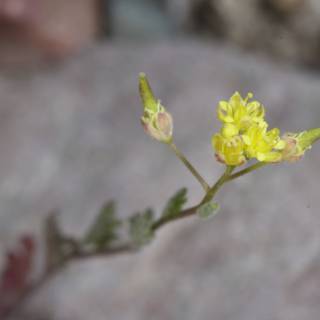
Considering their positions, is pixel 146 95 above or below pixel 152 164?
below

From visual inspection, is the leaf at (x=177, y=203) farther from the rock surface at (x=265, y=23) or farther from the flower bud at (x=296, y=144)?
the rock surface at (x=265, y=23)

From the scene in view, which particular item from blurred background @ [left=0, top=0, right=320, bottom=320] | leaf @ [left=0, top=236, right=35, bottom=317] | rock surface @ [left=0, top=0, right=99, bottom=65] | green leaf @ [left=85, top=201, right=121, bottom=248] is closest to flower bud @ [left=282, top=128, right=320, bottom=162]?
green leaf @ [left=85, top=201, right=121, bottom=248]

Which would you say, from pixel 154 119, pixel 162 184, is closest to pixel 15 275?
pixel 162 184

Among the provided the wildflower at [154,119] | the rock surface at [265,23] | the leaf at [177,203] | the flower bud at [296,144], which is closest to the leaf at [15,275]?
the leaf at [177,203]

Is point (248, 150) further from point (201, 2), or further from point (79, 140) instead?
point (201, 2)

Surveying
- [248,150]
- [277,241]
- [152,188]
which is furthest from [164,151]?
[248,150]

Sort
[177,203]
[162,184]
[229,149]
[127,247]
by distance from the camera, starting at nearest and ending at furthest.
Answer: [229,149] → [177,203] → [127,247] → [162,184]

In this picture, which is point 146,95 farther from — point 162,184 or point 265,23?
point 265,23

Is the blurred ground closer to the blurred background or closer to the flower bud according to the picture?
the blurred background
